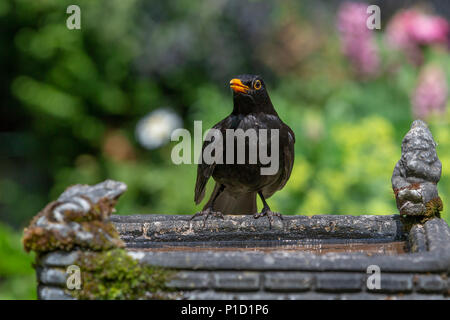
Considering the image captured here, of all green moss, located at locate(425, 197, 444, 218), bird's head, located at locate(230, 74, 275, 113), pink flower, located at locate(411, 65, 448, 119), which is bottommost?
green moss, located at locate(425, 197, 444, 218)

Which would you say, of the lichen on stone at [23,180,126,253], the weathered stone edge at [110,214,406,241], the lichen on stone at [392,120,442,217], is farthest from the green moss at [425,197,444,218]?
the lichen on stone at [23,180,126,253]

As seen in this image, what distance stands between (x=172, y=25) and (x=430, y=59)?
9.61 ft

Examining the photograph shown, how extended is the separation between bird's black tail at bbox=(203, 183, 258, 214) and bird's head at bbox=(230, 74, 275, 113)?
0.63m

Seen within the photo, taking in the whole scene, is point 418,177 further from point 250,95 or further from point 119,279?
point 119,279

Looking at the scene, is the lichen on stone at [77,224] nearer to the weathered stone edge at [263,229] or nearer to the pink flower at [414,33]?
the weathered stone edge at [263,229]

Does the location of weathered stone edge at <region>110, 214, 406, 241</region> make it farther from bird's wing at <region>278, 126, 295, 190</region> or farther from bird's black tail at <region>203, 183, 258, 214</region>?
bird's black tail at <region>203, 183, 258, 214</region>

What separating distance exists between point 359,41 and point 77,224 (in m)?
5.00

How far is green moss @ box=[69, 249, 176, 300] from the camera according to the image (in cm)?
239

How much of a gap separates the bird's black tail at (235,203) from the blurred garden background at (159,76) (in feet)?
6.87

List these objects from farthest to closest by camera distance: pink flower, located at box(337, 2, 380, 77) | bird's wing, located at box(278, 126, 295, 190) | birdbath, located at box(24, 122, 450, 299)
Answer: pink flower, located at box(337, 2, 380, 77) < bird's wing, located at box(278, 126, 295, 190) < birdbath, located at box(24, 122, 450, 299)

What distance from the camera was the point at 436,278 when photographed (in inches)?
93.1

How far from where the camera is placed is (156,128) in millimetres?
7543

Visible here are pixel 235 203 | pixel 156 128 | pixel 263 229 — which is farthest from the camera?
pixel 156 128

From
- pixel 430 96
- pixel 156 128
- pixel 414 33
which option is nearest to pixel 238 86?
pixel 430 96
